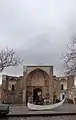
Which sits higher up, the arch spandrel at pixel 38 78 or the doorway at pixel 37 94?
the arch spandrel at pixel 38 78

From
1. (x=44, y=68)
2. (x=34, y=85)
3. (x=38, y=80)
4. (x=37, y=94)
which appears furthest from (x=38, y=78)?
(x=37, y=94)

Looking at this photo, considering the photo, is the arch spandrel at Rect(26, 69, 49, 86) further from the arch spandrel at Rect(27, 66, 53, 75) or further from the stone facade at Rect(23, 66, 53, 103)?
the arch spandrel at Rect(27, 66, 53, 75)

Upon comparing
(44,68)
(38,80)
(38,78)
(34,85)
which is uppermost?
(44,68)

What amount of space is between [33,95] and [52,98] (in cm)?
486

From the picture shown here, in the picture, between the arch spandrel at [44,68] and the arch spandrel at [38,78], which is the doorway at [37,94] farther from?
the arch spandrel at [44,68]

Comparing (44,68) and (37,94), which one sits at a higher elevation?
(44,68)

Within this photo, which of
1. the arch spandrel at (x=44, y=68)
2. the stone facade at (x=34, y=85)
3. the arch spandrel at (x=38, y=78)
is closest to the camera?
the stone facade at (x=34, y=85)

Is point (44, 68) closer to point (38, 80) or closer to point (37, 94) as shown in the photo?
point (38, 80)

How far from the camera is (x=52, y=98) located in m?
47.7

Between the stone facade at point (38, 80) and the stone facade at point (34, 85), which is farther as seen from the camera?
the stone facade at point (38, 80)

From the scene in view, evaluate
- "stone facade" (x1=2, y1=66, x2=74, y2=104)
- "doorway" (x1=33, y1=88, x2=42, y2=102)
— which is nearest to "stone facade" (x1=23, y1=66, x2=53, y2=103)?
"stone facade" (x1=2, y1=66, x2=74, y2=104)

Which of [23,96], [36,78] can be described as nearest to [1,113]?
[23,96]

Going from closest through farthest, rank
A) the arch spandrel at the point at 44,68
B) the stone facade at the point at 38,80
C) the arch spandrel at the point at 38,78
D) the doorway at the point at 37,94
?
1. the doorway at the point at 37,94
2. the stone facade at the point at 38,80
3. the arch spandrel at the point at 44,68
4. the arch spandrel at the point at 38,78

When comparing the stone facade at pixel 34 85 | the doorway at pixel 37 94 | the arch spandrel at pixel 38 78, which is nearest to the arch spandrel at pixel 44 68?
the stone facade at pixel 34 85
